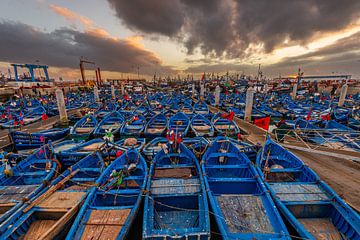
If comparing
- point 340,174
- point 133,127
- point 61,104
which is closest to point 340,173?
point 340,174

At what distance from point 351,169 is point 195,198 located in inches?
450

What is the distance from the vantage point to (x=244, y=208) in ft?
21.5

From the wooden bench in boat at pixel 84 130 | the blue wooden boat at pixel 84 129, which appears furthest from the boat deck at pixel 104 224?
the wooden bench in boat at pixel 84 130

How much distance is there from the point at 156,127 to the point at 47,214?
1325 centimetres

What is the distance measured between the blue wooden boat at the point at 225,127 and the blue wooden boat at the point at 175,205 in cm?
824

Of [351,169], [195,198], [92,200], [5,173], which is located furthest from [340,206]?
[5,173]

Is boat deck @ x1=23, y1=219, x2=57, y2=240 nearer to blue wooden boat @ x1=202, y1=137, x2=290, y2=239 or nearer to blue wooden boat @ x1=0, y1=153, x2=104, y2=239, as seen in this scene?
blue wooden boat @ x1=0, y1=153, x2=104, y2=239

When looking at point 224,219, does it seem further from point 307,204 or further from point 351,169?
point 351,169

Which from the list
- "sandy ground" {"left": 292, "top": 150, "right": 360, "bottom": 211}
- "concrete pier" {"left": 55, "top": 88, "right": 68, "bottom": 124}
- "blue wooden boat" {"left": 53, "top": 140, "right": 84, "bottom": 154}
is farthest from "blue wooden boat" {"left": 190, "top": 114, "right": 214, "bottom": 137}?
"concrete pier" {"left": 55, "top": 88, "right": 68, "bottom": 124}

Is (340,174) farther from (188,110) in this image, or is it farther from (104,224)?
(188,110)

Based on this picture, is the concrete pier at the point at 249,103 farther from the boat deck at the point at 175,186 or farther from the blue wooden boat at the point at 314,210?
the boat deck at the point at 175,186

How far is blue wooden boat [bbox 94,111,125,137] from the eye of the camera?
1736 centimetres

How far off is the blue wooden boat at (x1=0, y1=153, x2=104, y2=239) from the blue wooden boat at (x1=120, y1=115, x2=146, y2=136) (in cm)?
→ 904

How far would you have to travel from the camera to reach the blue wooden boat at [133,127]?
56.4ft
